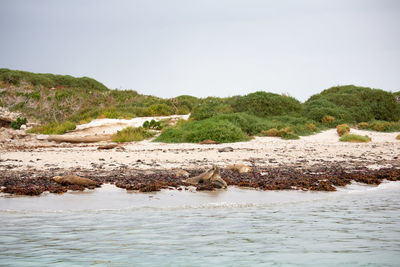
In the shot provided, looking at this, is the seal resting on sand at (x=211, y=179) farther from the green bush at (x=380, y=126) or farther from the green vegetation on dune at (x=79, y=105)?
the green vegetation on dune at (x=79, y=105)

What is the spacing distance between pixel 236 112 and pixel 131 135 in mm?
8180

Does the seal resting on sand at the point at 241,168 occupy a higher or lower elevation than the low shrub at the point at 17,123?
lower

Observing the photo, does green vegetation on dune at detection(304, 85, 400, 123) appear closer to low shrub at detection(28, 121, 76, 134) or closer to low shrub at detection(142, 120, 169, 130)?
low shrub at detection(142, 120, 169, 130)

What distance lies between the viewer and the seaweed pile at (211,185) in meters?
8.80

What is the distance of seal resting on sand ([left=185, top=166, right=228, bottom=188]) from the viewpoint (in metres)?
9.23

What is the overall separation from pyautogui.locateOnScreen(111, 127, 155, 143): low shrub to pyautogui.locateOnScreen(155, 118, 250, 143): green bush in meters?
1.06

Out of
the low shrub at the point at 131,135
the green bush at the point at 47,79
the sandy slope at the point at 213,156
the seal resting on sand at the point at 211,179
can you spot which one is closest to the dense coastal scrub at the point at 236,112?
the low shrub at the point at 131,135

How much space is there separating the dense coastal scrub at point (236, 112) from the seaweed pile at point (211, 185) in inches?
317

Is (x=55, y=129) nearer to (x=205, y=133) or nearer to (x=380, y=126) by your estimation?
(x=205, y=133)

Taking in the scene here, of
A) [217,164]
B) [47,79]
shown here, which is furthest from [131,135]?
[47,79]

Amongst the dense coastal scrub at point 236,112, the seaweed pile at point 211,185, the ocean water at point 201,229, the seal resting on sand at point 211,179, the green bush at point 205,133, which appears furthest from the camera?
the dense coastal scrub at point 236,112

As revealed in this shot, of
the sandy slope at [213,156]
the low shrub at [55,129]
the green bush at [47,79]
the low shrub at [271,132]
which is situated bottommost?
the sandy slope at [213,156]

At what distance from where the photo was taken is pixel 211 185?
30.1 ft

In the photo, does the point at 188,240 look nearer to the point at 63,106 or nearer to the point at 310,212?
the point at 310,212
